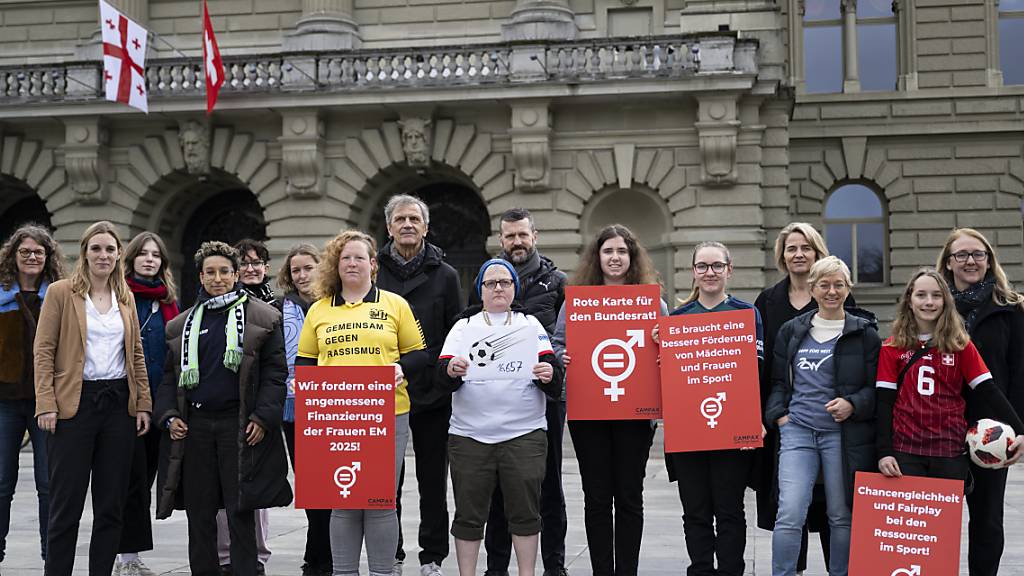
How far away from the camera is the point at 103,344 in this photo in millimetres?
6434

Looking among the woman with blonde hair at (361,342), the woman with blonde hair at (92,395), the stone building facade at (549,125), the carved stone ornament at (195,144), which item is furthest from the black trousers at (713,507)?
the carved stone ornament at (195,144)

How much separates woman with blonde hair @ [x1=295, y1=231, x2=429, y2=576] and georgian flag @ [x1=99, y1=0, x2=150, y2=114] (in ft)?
50.4

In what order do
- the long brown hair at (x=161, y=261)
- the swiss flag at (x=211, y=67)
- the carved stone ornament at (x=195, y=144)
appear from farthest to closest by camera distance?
the carved stone ornament at (x=195, y=144)
the swiss flag at (x=211, y=67)
the long brown hair at (x=161, y=261)

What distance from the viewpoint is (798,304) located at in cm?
654

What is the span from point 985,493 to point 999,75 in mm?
20408

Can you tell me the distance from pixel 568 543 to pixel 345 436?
2929mm

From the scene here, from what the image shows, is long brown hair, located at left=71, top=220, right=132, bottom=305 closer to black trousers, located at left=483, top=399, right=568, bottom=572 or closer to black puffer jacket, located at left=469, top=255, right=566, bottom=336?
black puffer jacket, located at left=469, top=255, right=566, bottom=336

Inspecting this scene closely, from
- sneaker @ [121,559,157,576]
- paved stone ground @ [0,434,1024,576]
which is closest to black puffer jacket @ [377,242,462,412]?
paved stone ground @ [0,434,1024,576]

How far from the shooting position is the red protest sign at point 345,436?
596 centimetres

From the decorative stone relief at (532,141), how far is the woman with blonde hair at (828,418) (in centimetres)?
1478

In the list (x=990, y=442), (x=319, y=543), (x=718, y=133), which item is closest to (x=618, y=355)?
(x=990, y=442)

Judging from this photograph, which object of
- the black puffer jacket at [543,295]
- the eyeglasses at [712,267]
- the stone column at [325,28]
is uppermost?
the stone column at [325,28]

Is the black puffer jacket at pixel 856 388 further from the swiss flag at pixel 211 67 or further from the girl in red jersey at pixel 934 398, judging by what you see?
the swiss flag at pixel 211 67

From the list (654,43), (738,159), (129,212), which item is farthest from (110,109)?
(738,159)
